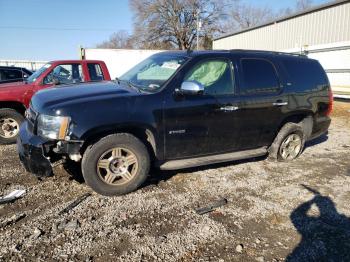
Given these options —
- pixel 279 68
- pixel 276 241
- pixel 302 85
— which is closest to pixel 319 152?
pixel 302 85

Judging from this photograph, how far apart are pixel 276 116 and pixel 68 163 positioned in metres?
3.41

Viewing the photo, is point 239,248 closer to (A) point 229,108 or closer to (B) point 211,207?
(B) point 211,207

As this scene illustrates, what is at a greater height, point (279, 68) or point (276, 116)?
point (279, 68)

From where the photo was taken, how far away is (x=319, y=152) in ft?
22.7

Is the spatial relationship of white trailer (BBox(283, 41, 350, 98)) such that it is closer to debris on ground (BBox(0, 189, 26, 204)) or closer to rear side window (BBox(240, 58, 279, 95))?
rear side window (BBox(240, 58, 279, 95))

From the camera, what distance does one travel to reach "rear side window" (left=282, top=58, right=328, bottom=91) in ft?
19.0

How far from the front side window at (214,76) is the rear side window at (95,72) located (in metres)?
3.97

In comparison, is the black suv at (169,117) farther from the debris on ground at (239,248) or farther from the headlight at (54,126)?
the debris on ground at (239,248)

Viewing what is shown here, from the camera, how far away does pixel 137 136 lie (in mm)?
4445

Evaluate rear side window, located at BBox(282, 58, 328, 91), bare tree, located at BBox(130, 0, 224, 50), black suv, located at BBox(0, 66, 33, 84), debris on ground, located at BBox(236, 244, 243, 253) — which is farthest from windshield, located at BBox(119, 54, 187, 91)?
bare tree, located at BBox(130, 0, 224, 50)

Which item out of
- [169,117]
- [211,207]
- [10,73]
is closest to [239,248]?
[211,207]

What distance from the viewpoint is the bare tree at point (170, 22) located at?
1773 inches

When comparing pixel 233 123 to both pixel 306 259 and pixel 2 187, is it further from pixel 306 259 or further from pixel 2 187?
pixel 2 187

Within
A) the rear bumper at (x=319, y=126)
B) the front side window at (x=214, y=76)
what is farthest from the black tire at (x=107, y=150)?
the rear bumper at (x=319, y=126)
